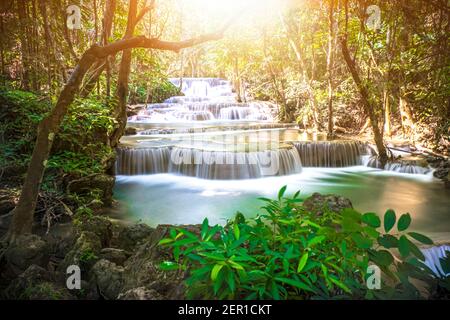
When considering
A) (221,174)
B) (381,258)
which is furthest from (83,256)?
(221,174)

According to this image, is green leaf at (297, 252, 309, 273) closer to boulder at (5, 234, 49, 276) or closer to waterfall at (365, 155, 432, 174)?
boulder at (5, 234, 49, 276)

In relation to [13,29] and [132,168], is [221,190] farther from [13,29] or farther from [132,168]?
[13,29]

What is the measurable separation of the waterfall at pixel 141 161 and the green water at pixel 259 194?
0.30 metres

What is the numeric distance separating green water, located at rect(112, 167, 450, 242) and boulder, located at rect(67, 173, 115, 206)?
42 cm

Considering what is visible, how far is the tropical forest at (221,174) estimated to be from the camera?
5.50ft

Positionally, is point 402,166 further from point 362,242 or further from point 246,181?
point 362,242

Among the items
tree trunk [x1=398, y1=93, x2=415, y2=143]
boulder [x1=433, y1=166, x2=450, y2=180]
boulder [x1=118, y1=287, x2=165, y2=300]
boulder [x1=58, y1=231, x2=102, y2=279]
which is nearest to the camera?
boulder [x1=118, y1=287, x2=165, y2=300]

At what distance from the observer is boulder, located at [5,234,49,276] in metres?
3.31

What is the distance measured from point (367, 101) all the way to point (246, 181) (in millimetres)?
4482

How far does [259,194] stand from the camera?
8328 millimetres

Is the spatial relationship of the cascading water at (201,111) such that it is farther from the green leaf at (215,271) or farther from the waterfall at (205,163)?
the green leaf at (215,271)

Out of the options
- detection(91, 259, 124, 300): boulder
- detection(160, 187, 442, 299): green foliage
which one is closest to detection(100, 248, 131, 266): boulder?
detection(91, 259, 124, 300): boulder

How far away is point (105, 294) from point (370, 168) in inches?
413

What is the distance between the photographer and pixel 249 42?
13.9 m
